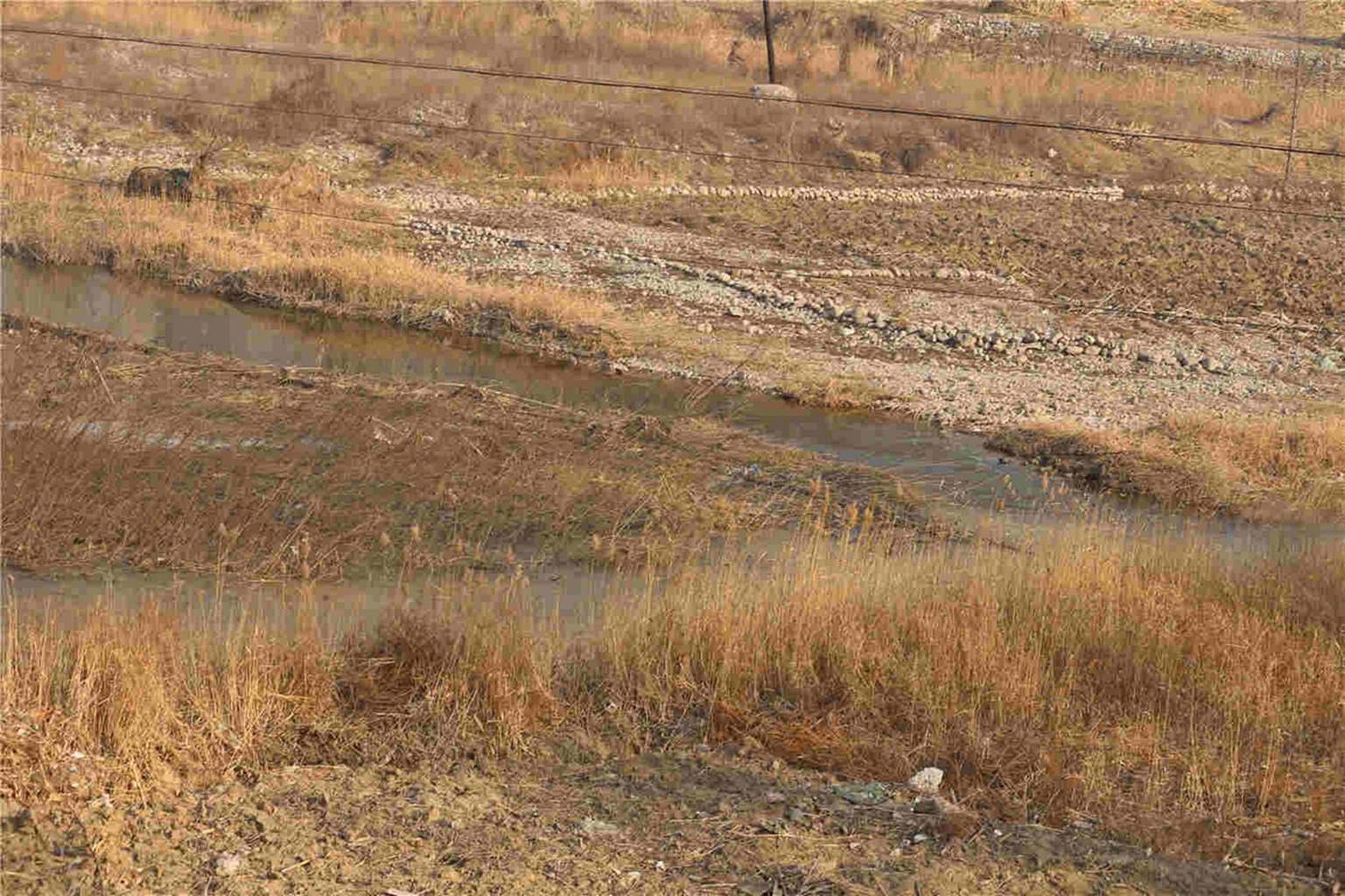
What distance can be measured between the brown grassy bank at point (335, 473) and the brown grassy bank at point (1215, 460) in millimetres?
2024

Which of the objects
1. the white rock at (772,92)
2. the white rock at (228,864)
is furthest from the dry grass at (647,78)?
the white rock at (228,864)

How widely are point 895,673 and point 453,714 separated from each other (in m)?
2.21

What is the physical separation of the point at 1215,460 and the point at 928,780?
315 inches

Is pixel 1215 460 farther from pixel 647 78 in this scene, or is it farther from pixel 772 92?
pixel 647 78

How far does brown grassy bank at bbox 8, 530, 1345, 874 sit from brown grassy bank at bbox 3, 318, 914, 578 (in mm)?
2264

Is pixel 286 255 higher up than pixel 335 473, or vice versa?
pixel 286 255

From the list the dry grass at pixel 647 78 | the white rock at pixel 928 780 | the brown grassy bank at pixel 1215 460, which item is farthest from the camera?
the dry grass at pixel 647 78

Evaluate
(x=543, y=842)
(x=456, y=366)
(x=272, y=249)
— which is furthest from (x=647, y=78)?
(x=543, y=842)

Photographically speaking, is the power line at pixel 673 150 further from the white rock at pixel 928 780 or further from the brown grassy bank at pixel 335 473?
the white rock at pixel 928 780

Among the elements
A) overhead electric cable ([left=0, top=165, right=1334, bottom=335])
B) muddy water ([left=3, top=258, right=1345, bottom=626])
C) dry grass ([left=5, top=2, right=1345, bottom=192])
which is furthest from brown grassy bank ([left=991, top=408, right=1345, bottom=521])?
dry grass ([left=5, top=2, right=1345, bottom=192])

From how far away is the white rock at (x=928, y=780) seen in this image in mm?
6727

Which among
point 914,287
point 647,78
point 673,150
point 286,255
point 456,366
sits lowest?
point 456,366

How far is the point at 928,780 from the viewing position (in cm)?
677

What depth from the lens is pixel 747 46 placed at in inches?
1512
